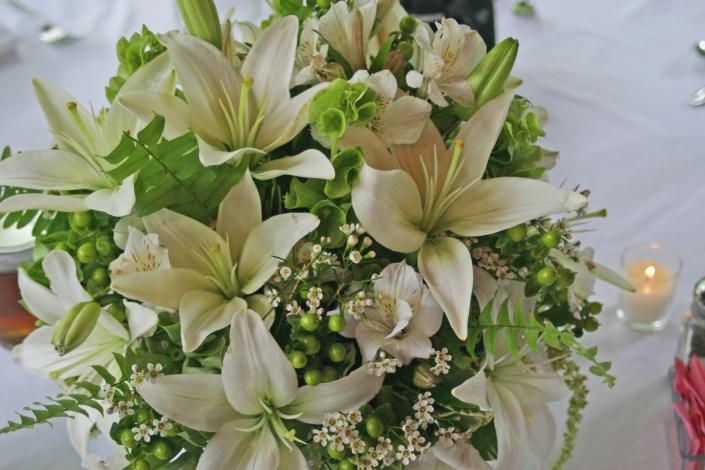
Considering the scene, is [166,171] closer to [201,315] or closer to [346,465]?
[201,315]

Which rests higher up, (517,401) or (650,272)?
(517,401)

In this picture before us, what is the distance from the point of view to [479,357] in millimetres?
504

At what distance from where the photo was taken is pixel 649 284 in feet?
2.65

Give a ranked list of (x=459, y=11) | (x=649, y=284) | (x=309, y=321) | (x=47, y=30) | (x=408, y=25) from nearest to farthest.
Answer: (x=309, y=321) → (x=408, y=25) → (x=649, y=284) → (x=459, y=11) → (x=47, y=30)

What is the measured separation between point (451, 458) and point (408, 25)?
0.88 feet

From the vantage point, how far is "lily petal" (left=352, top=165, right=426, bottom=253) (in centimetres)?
43

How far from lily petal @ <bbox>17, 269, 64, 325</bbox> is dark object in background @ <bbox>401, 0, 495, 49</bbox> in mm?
606

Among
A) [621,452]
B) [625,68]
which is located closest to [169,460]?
[621,452]

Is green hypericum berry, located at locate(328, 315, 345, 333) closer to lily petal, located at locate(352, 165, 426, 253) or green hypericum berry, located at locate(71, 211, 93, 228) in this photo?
lily petal, located at locate(352, 165, 426, 253)

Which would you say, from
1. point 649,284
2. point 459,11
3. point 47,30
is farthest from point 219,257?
point 47,30

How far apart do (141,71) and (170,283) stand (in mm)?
135

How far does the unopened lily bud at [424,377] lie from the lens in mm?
464

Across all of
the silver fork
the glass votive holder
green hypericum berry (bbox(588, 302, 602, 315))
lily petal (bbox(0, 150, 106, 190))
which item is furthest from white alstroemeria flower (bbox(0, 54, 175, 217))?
the silver fork

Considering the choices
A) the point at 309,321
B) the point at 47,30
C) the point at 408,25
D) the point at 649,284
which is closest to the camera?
the point at 309,321
